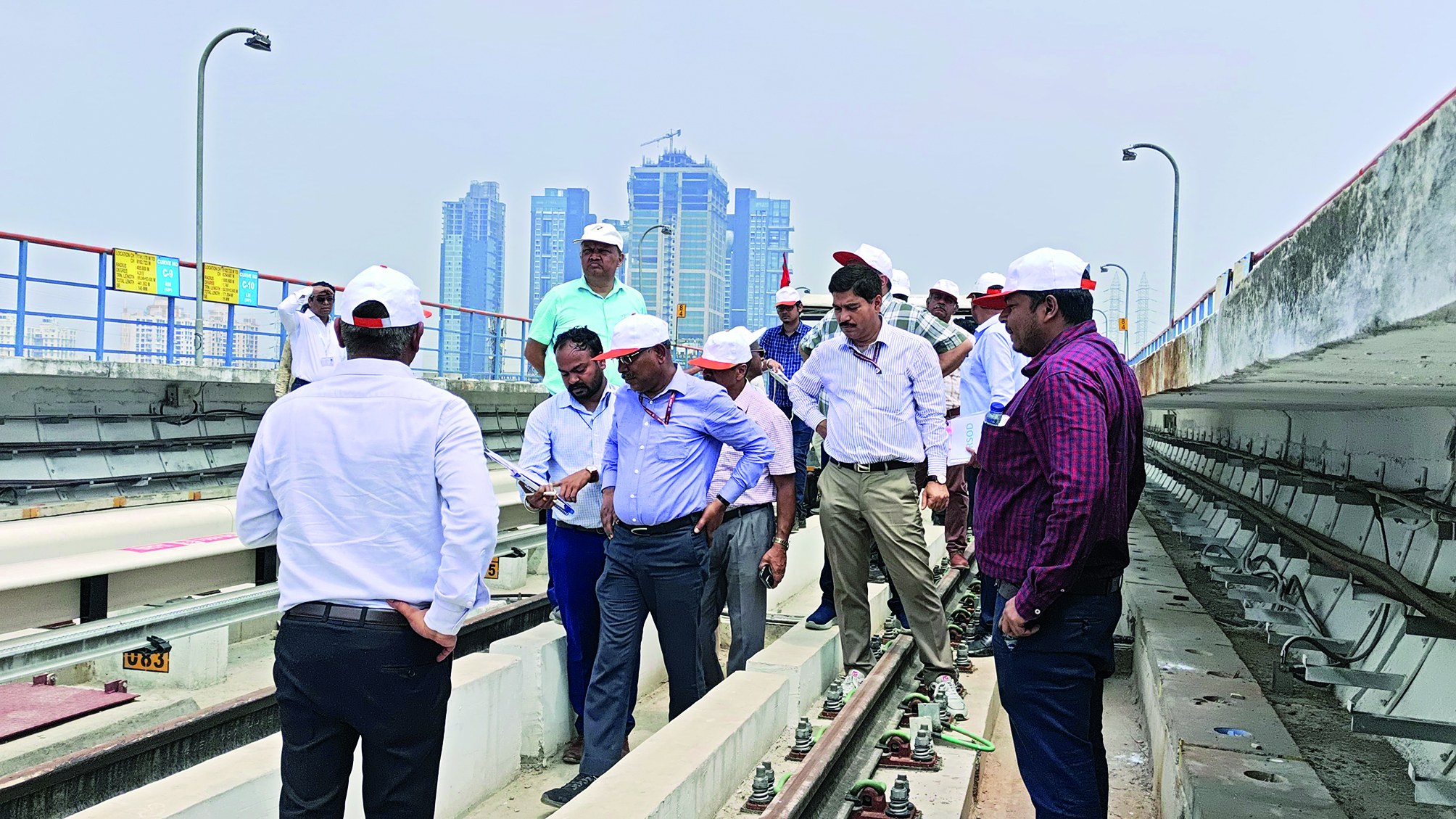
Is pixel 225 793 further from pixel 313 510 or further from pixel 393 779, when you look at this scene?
pixel 313 510

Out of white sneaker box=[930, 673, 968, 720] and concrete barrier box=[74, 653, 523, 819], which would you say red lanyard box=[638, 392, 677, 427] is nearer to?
concrete barrier box=[74, 653, 523, 819]

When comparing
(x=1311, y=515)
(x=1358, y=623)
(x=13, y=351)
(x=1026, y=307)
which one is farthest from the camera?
(x=13, y=351)

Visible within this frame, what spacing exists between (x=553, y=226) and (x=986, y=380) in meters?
68.0

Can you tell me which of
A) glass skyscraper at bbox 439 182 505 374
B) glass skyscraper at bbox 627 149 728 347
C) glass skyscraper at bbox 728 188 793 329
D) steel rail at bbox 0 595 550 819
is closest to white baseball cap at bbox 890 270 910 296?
steel rail at bbox 0 595 550 819

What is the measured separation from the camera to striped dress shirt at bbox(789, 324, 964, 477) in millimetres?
5855

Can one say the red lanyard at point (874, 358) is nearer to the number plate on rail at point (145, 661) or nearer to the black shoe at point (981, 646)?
the black shoe at point (981, 646)

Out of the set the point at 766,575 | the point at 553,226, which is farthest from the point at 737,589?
the point at 553,226

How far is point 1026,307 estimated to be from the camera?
11.0 ft

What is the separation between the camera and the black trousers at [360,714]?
9.64 ft

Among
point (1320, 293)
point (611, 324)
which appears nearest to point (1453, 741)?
point (1320, 293)

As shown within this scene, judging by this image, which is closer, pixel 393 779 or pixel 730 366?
pixel 393 779

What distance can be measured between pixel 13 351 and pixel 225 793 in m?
10.5

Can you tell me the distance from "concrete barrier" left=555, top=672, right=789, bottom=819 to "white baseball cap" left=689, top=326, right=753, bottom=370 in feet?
5.12

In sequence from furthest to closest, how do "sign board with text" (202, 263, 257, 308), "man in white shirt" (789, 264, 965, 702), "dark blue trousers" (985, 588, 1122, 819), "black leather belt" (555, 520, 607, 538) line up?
"sign board with text" (202, 263, 257, 308) < "man in white shirt" (789, 264, 965, 702) < "black leather belt" (555, 520, 607, 538) < "dark blue trousers" (985, 588, 1122, 819)
